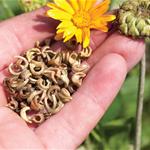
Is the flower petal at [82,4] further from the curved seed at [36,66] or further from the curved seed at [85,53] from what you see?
the curved seed at [36,66]

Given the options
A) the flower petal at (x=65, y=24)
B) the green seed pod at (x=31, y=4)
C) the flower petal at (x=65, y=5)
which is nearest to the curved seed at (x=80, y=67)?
the flower petal at (x=65, y=24)

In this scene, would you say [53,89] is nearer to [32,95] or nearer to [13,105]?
[32,95]

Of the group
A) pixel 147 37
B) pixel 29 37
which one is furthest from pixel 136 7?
Result: pixel 29 37

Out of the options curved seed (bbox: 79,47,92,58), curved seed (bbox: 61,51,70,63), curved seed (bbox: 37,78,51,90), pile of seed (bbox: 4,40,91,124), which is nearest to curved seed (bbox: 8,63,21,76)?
pile of seed (bbox: 4,40,91,124)

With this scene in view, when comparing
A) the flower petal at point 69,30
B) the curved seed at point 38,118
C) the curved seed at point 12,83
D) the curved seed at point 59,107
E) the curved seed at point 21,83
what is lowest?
the curved seed at point 38,118

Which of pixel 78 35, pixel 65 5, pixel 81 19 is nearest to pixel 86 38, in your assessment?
pixel 78 35

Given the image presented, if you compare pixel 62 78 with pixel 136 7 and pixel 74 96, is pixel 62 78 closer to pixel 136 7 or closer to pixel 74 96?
pixel 74 96

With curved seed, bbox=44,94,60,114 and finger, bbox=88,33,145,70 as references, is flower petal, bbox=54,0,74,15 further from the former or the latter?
curved seed, bbox=44,94,60,114
